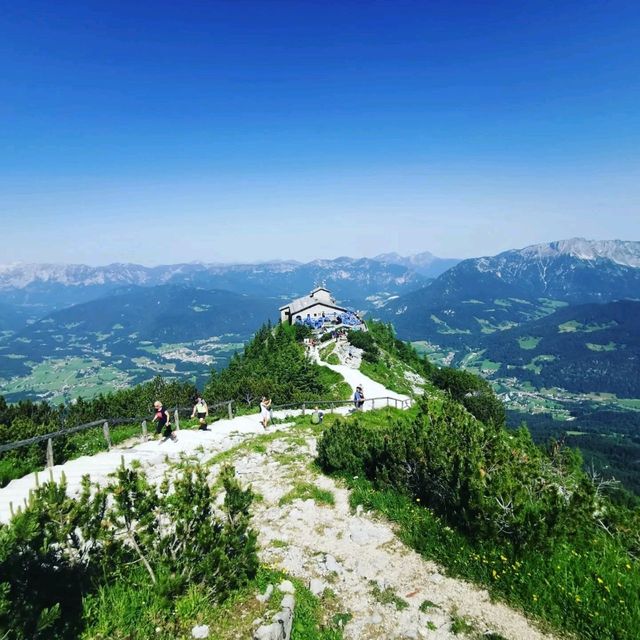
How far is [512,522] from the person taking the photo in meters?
8.20

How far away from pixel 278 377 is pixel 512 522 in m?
42.1

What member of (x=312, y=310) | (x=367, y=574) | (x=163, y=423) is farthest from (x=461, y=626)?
(x=312, y=310)

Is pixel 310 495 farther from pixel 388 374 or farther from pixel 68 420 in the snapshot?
pixel 388 374

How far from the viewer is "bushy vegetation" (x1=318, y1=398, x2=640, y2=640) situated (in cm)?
710

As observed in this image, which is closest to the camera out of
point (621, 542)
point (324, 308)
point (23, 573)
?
point (23, 573)

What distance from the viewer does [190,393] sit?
47.2 meters

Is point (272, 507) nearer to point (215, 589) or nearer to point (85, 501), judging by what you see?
point (215, 589)

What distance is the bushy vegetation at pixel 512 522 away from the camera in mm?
7102

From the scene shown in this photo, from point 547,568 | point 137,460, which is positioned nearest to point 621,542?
point 547,568

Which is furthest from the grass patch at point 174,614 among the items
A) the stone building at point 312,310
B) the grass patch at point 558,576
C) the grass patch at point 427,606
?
the stone building at point 312,310

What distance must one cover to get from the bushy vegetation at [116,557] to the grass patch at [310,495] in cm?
431

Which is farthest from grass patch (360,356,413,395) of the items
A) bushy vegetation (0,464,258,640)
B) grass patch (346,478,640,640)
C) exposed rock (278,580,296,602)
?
bushy vegetation (0,464,258,640)

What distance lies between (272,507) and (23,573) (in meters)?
6.99

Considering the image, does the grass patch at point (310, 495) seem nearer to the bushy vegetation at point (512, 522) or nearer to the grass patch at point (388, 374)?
the bushy vegetation at point (512, 522)
